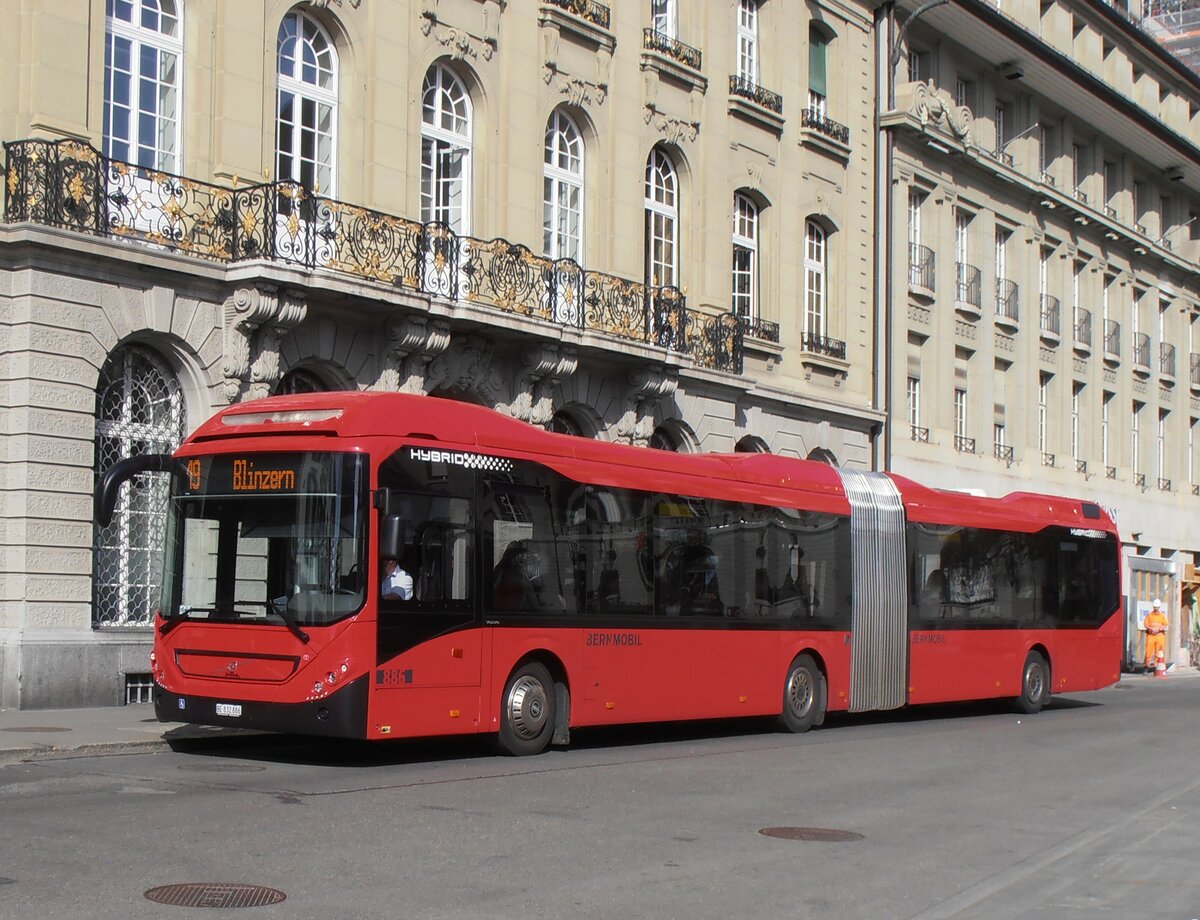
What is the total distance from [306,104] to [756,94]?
11.4 meters

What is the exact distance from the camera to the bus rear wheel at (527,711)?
608 inches

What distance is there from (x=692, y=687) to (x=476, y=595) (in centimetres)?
388

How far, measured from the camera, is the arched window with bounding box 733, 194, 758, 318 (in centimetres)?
3152

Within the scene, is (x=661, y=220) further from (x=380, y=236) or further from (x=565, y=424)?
(x=380, y=236)

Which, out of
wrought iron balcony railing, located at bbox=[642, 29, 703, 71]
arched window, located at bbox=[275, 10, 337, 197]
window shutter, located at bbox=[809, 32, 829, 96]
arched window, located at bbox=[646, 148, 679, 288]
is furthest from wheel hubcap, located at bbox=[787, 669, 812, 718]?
window shutter, located at bbox=[809, 32, 829, 96]

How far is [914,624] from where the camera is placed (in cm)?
2241

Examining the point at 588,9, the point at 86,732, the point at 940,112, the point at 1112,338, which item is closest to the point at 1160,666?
the point at 1112,338

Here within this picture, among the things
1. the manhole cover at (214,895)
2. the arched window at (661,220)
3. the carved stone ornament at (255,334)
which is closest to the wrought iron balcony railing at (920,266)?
the arched window at (661,220)

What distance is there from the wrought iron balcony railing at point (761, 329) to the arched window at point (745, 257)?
171 mm

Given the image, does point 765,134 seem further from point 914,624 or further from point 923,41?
point 914,624

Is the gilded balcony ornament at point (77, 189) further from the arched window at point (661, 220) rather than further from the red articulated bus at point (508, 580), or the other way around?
the arched window at point (661, 220)

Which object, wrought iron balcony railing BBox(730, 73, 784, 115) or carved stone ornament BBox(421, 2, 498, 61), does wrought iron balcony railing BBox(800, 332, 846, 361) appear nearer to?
wrought iron balcony railing BBox(730, 73, 784, 115)

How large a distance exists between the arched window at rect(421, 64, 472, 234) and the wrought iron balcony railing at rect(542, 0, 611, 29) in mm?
2520

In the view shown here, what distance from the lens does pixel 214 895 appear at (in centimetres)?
796
